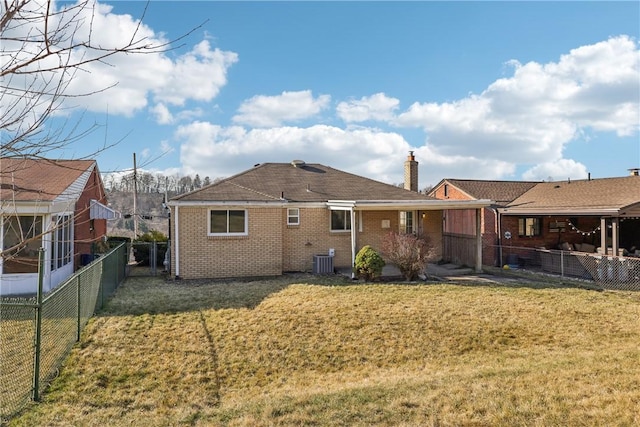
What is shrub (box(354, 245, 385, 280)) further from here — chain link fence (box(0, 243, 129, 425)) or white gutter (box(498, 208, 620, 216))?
white gutter (box(498, 208, 620, 216))

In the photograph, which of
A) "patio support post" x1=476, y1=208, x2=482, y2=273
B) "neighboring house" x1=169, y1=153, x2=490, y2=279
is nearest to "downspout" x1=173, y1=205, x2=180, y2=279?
"neighboring house" x1=169, y1=153, x2=490, y2=279

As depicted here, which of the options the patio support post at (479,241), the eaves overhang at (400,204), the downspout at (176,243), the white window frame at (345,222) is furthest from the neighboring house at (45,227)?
the patio support post at (479,241)

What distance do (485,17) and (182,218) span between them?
12360 millimetres

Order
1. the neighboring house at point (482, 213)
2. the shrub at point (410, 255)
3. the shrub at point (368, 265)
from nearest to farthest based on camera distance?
1. the shrub at point (368, 265)
2. the shrub at point (410, 255)
3. the neighboring house at point (482, 213)

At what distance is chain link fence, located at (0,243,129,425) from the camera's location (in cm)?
565

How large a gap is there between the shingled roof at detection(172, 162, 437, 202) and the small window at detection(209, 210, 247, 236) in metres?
0.61

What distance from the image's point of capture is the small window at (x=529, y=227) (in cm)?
1911

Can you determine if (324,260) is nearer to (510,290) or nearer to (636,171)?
(510,290)

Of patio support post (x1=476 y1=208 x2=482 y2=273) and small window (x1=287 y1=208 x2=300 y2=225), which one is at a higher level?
small window (x1=287 y1=208 x2=300 y2=225)

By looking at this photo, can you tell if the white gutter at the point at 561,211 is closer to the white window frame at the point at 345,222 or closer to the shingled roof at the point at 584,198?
the shingled roof at the point at 584,198

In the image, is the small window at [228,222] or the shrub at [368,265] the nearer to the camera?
the shrub at [368,265]

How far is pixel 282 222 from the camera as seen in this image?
50.5 feet

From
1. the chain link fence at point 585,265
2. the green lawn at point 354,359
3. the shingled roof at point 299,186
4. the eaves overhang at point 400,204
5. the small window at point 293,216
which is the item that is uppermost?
the shingled roof at point 299,186

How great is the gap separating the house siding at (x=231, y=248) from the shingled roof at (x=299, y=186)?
0.82 m
